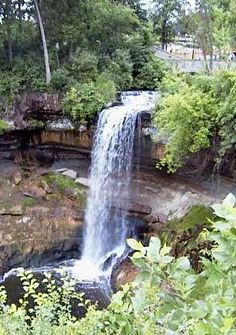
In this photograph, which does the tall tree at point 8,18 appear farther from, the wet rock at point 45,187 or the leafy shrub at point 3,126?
the wet rock at point 45,187

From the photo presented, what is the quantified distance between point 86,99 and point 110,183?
2.42m

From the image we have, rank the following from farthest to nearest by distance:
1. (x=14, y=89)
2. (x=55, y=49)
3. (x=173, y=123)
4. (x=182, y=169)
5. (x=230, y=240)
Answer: (x=55, y=49) → (x=14, y=89) → (x=182, y=169) → (x=173, y=123) → (x=230, y=240)

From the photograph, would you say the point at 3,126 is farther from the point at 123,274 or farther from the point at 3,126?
the point at 123,274

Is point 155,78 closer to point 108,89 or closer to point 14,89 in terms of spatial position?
point 108,89

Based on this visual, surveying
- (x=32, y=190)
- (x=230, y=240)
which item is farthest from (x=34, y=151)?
(x=230, y=240)

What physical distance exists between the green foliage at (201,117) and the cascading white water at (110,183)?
6.59 ft

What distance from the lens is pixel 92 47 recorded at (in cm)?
1568

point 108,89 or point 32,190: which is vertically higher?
point 108,89

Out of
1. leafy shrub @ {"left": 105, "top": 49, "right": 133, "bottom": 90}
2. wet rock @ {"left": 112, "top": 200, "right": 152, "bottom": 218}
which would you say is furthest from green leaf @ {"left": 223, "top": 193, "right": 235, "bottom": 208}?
leafy shrub @ {"left": 105, "top": 49, "right": 133, "bottom": 90}

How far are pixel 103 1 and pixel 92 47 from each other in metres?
1.44

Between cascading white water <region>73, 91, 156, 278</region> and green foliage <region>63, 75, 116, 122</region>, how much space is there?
1.17ft

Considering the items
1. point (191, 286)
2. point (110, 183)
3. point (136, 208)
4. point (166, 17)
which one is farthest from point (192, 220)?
point (166, 17)

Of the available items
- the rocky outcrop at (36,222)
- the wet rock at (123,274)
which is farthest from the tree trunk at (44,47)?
the wet rock at (123,274)

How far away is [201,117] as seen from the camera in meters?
10.5
